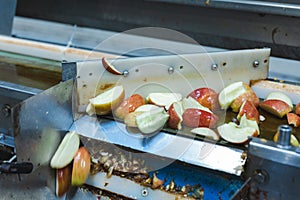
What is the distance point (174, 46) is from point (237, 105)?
0.55 meters

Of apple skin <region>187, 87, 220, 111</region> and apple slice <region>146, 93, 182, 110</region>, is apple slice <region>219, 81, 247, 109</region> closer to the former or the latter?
apple skin <region>187, 87, 220, 111</region>

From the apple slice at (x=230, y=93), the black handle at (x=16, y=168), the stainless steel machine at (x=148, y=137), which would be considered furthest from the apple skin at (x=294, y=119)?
the black handle at (x=16, y=168)

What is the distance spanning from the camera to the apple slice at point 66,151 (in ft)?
3.37

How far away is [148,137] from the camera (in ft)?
3.32

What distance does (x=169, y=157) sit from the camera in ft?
3.14

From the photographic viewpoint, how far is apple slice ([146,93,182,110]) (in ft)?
3.66

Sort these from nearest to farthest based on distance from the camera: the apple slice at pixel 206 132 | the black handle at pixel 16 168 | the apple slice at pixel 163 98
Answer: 1. the black handle at pixel 16 168
2. the apple slice at pixel 206 132
3. the apple slice at pixel 163 98

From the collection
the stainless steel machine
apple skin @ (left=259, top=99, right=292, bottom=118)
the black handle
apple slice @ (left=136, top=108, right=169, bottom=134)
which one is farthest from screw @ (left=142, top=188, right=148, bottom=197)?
apple skin @ (left=259, top=99, right=292, bottom=118)

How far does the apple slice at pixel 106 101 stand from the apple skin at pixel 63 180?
16 centimetres

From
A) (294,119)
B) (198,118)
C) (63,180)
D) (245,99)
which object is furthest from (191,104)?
(63,180)

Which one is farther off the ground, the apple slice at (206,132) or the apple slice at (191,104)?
the apple slice at (191,104)

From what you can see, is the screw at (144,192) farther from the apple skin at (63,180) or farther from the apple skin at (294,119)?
the apple skin at (294,119)

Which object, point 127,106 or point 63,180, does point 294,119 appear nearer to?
point 127,106

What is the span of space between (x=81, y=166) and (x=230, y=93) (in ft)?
1.52
